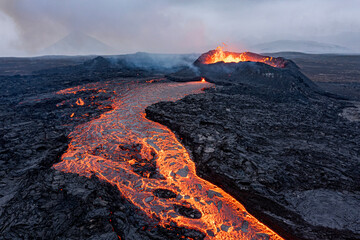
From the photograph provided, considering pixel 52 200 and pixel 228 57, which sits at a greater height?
pixel 228 57

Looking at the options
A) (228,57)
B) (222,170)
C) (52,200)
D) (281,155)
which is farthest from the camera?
(228,57)

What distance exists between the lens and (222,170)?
216 inches

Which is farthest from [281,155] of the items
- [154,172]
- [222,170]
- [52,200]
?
[52,200]

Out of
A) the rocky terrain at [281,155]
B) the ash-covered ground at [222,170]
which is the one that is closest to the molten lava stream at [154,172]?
the ash-covered ground at [222,170]

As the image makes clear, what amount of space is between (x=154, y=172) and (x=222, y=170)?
238 centimetres

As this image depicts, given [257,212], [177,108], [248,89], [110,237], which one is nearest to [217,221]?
[257,212]

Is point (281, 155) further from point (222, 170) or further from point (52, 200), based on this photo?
point (52, 200)

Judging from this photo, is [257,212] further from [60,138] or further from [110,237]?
[60,138]

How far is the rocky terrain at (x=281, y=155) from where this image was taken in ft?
13.4

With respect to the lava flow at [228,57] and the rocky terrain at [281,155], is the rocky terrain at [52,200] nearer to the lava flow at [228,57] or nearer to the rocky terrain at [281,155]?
the rocky terrain at [281,155]

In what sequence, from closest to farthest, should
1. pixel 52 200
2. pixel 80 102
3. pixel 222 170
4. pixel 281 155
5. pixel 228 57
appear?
1. pixel 52 200
2. pixel 222 170
3. pixel 281 155
4. pixel 80 102
5. pixel 228 57

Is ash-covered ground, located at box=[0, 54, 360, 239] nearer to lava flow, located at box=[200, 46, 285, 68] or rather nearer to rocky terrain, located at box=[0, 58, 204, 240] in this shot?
rocky terrain, located at box=[0, 58, 204, 240]

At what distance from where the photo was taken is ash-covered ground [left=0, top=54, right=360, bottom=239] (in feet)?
13.0

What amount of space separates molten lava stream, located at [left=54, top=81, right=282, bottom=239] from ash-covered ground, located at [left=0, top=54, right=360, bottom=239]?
32cm
